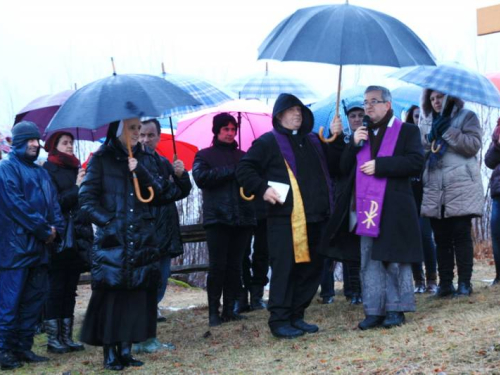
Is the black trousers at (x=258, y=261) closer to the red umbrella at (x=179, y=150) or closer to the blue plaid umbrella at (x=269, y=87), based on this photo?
the red umbrella at (x=179, y=150)

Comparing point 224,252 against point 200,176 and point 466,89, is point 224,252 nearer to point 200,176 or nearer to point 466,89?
point 200,176

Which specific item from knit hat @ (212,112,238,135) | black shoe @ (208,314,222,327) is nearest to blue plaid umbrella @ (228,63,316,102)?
knit hat @ (212,112,238,135)

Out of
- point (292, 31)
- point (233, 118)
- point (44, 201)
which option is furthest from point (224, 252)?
point (292, 31)

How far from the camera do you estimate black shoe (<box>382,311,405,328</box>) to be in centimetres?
636

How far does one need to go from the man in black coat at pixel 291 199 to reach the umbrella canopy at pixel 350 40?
1.63 feet

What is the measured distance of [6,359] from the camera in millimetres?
6402

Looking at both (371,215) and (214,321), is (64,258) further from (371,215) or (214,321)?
(371,215)

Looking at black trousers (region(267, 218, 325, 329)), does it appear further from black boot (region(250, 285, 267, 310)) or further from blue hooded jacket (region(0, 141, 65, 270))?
black boot (region(250, 285, 267, 310))

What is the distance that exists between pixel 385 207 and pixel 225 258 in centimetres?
191

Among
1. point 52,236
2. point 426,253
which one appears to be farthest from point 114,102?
point 426,253

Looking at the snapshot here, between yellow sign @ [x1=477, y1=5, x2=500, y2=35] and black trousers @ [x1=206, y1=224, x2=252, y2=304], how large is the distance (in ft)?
8.72

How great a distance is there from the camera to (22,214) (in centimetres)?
651

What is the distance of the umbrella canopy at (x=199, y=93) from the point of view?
23.4 ft

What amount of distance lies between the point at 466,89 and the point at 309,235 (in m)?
1.86
